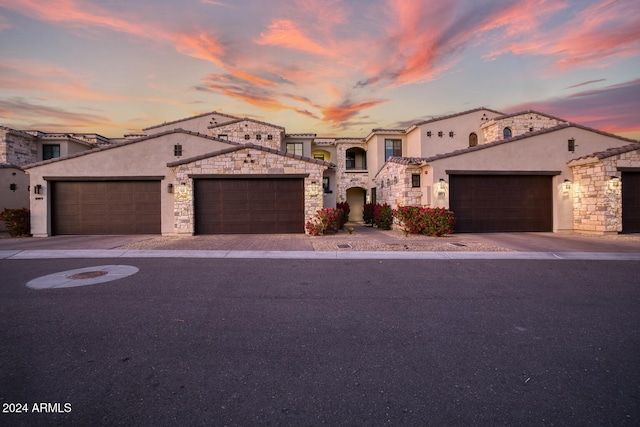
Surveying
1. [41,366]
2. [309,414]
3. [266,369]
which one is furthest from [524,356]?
[41,366]

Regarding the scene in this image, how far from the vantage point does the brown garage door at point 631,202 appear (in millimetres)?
14203

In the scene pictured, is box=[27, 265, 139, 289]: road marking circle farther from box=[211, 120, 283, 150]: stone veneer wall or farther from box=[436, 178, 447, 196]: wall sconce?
box=[211, 120, 283, 150]: stone veneer wall

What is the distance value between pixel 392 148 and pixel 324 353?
959 inches

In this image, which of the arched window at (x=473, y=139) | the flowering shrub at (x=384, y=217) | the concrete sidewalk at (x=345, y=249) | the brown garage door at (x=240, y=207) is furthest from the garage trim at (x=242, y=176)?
the arched window at (x=473, y=139)

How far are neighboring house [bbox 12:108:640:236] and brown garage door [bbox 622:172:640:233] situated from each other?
0.16ft

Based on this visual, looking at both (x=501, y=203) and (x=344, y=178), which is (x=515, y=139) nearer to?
(x=501, y=203)

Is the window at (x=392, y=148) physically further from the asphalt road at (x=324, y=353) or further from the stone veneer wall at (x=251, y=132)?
the asphalt road at (x=324, y=353)

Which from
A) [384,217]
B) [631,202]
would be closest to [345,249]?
[384,217]

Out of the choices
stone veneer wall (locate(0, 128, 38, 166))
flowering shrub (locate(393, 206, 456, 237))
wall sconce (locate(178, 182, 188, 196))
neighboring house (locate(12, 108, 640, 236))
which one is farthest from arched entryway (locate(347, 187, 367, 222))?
stone veneer wall (locate(0, 128, 38, 166))

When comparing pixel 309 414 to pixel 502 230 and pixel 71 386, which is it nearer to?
pixel 71 386

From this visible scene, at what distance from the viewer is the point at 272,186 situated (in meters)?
14.8

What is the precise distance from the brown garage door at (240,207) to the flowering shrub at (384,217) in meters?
5.66

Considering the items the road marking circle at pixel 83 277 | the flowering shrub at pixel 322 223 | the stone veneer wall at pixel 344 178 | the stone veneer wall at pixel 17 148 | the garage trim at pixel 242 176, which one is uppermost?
the stone veneer wall at pixel 17 148

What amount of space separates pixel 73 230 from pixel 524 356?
1843 centimetres
